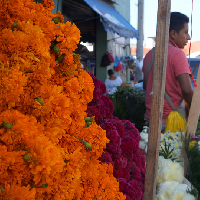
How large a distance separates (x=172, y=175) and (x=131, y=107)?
2.07 m

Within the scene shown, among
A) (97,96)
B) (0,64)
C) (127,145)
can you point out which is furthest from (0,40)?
(127,145)

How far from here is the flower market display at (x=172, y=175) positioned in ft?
6.48

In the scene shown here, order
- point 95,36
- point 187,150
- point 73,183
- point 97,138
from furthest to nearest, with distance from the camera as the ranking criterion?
1. point 95,36
2. point 187,150
3. point 97,138
4. point 73,183

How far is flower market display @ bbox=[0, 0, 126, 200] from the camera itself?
0.94 m

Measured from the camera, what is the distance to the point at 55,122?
113 centimetres

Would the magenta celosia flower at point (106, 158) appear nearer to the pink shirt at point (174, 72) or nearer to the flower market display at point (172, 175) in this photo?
the flower market display at point (172, 175)

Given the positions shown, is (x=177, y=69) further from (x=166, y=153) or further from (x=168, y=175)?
(x=168, y=175)

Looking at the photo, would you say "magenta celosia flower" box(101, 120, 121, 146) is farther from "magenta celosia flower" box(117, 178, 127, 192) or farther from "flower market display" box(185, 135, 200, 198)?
"flower market display" box(185, 135, 200, 198)

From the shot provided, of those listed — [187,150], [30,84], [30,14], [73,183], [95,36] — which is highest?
[95,36]

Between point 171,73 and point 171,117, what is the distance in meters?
0.52

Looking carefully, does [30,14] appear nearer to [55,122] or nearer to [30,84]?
[30,84]

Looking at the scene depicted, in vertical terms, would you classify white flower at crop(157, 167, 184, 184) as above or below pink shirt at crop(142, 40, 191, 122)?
below

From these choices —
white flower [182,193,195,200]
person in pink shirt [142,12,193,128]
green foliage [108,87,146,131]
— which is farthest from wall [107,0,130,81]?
white flower [182,193,195,200]

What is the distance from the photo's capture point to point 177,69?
2.71 m
